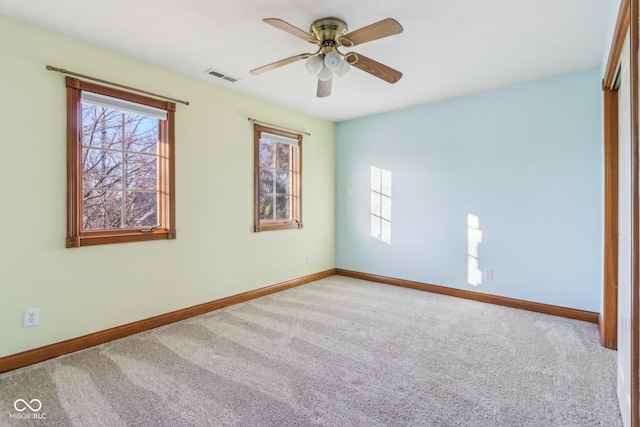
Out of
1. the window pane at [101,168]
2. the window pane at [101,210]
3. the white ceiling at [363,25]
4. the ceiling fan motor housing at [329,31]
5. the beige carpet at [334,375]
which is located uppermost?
the white ceiling at [363,25]

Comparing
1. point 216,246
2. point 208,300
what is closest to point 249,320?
point 208,300

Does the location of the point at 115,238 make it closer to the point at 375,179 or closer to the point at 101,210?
the point at 101,210

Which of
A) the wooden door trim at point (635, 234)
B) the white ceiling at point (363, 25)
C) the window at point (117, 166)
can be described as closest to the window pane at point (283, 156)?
the white ceiling at point (363, 25)

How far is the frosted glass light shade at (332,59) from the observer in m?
2.18

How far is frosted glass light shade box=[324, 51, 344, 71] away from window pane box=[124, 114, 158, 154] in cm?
178

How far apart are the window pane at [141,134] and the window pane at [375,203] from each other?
2.82 meters

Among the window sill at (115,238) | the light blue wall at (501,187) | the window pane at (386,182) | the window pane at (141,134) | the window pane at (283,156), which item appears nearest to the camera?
the window sill at (115,238)

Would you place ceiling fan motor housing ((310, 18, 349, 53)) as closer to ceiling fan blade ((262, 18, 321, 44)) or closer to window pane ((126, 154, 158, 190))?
ceiling fan blade ((262, 18, 321, 44))

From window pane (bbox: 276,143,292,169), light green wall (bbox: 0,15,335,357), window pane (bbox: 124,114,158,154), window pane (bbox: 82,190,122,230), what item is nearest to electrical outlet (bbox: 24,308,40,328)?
light green wall (bbox: 0,15,335,357)

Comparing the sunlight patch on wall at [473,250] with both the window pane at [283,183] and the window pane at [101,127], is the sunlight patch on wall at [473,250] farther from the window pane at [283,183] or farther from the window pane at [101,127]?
the window pane at [101,127]

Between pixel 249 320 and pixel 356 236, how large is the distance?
222 centimetres

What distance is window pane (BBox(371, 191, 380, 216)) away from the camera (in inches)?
181

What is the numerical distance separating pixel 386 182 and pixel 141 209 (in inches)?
118

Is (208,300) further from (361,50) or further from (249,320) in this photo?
(361,50)
